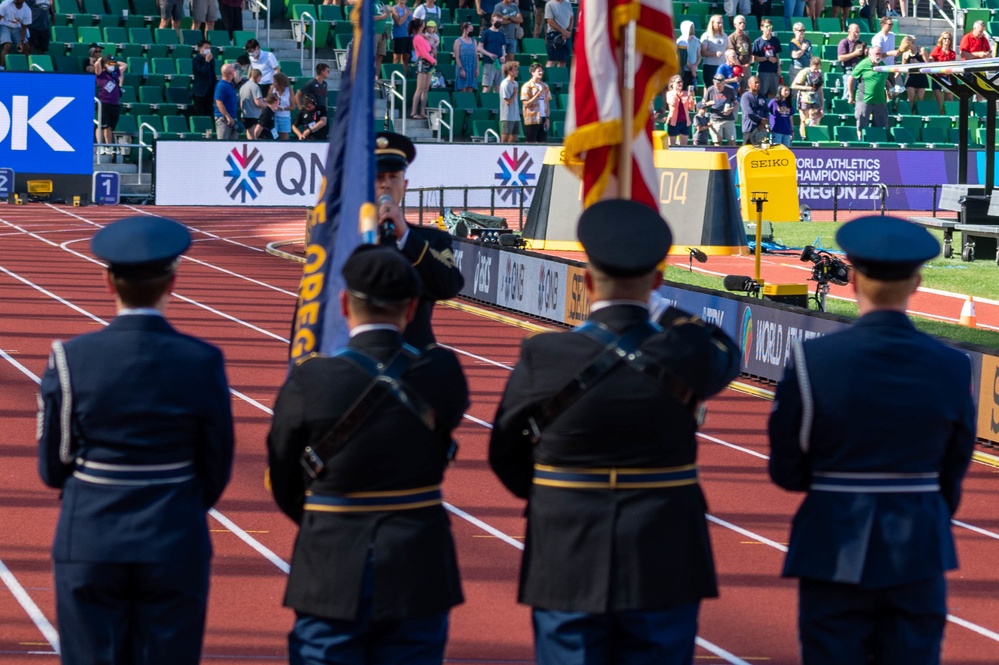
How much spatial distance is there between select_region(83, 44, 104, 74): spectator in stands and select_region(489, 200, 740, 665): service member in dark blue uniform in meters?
24.1

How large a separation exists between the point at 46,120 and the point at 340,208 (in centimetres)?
2270

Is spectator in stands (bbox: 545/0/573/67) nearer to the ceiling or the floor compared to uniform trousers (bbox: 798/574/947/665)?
nearer to the ceiling

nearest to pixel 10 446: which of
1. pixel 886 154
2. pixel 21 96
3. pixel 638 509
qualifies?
pixel 638 509

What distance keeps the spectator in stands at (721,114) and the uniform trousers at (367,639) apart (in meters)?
26.5

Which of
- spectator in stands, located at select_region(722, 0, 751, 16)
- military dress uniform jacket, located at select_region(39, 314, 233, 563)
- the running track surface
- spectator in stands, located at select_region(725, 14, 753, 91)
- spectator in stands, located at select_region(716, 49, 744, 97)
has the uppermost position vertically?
spectator in stands, located at select_region(722, 0, 751, 16)

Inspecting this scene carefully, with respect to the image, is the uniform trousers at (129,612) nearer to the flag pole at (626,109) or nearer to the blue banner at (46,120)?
the flag pole at (626,109)

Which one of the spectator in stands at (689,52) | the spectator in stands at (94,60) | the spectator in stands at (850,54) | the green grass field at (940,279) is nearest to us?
the green grass field at (940,279)

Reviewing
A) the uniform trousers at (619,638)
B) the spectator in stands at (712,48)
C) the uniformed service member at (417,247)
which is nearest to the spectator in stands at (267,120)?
the spectator in stands at (712,48)

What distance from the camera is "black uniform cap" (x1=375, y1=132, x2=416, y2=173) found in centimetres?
632

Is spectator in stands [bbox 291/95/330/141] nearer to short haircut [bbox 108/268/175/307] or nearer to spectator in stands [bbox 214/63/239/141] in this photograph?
spectator in stands [bbox 214/63/239/141]

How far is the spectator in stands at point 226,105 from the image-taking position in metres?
27.8

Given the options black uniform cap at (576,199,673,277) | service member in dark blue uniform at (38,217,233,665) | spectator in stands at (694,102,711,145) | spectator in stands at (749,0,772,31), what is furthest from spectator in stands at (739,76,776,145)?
service member in dark blue uniform at (38,217,233,665)

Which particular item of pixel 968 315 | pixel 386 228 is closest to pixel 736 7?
pixel 968 315

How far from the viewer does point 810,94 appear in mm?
33688
